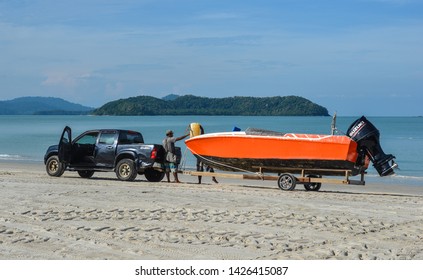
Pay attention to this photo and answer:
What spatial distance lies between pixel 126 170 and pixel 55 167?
2.66m

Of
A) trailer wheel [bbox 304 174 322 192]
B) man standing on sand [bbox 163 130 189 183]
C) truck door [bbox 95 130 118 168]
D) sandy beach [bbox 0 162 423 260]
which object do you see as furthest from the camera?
truck door [bbox 95 130 118 168]

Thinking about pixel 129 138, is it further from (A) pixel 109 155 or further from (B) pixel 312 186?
(B) pixel 312 186

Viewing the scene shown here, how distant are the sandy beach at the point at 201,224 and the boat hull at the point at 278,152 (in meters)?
0.91

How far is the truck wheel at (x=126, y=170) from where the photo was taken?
20.5 metres

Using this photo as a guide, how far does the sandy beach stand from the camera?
9586mm

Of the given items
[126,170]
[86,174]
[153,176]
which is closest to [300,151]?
[153,176]

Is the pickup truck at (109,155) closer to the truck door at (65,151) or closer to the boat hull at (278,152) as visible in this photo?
the truck door at (65,151)

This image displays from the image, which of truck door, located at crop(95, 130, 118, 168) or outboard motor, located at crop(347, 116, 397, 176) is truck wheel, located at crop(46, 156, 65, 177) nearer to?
truck door, located at crop(95, 130, 118, 168)

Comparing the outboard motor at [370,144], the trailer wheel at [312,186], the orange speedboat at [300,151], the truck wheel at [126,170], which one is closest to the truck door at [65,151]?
the truck wheel at [126,170]

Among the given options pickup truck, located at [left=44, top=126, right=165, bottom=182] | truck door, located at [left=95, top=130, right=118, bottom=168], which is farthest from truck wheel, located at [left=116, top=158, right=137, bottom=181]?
truck door, located at [left=95, top=130, right=118, bottom=168]

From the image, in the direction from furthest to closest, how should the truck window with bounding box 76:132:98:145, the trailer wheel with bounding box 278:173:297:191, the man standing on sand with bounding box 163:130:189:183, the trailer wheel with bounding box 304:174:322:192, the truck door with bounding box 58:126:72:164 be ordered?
the truck window with bounding box 76:132:98:145
the truck door with bounding box 58:126:72:164
the man standing on sand with bounding box 163:130:189:183
the trailer wheel with bounding box 304:174:322:192
the trailer wheel with bounding box 278:173:297:191

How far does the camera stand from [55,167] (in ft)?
71.8
